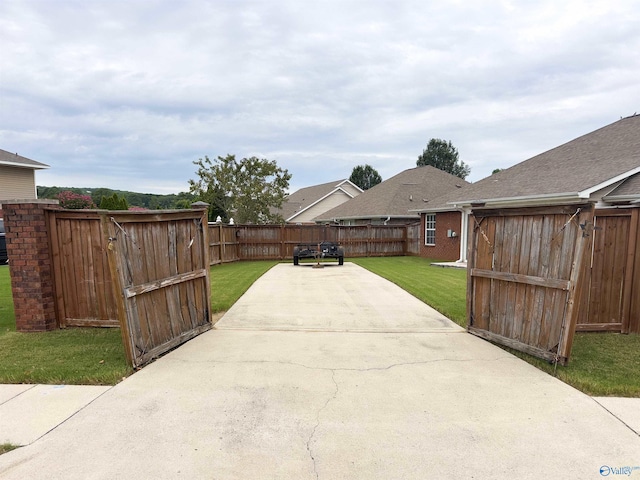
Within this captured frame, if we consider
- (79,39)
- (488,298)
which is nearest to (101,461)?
(488,298)

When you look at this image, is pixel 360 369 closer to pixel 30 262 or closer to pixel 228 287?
pixel 30 262

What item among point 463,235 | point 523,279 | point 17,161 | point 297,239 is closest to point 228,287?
point 523,279

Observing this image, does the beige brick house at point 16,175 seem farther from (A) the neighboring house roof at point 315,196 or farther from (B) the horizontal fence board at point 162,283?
(B) the horizontal fence board at point 162,283

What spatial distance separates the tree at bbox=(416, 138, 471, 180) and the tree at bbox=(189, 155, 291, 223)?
125 feet

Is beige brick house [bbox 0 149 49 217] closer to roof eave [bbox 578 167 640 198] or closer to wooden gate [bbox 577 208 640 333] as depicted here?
wooden gate [bbox 577 208 640 333]

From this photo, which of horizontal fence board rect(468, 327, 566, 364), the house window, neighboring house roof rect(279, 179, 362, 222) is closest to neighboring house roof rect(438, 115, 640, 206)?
the house window

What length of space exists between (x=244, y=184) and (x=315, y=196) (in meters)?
14.8

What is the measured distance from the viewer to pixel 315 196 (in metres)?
39.3

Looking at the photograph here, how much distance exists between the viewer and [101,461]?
2.57 m

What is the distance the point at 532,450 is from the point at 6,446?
4.02 meters

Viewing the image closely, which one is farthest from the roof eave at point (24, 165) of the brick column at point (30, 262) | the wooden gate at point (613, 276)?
the wooden gate at point (613, 276)

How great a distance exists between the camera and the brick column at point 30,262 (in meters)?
5.51

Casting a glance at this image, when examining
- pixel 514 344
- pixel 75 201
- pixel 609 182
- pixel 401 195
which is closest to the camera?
pixel 514 344

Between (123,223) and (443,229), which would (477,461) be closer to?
(123,223)
